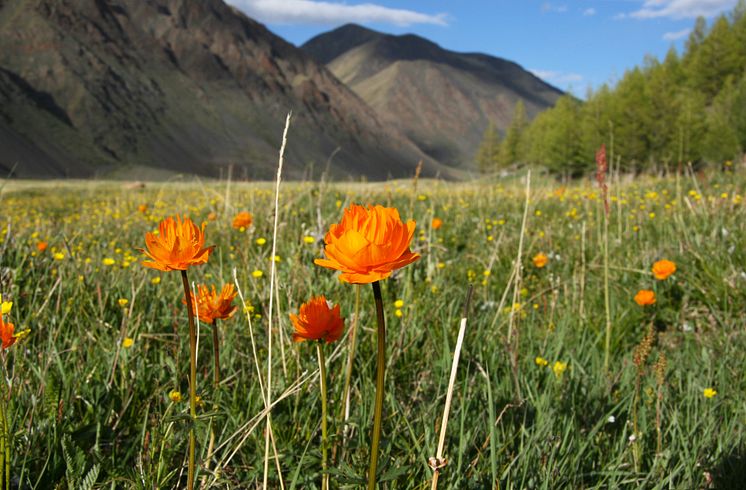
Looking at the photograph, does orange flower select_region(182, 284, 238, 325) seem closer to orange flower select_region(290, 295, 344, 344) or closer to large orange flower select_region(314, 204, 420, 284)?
orange flower select_region(290, 295, 344, 344)

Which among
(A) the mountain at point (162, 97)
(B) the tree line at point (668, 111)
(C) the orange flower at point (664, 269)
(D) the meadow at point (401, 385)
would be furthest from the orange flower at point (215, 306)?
(A) the mountain at point (162, 97)

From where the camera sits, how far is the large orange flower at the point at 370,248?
0.75 m

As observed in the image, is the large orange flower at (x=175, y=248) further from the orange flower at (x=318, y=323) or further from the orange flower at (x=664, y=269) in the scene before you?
the orange flower at (x=664, y=269)

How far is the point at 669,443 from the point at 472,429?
2.05ft

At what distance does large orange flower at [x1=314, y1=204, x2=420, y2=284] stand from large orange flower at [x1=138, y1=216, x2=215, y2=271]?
0.34 m

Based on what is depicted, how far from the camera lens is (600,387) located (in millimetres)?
1871

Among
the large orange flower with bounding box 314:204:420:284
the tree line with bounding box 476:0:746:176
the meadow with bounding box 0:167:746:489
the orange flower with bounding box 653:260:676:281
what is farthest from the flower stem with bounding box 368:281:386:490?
the tree line with bounding box 476:0:746:176

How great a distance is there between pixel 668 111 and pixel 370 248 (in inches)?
1828

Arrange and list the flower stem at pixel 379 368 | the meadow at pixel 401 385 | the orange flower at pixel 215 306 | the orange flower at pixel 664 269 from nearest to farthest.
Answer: the flower stem at pixel 379 368 < the orange flower at pixel 215 306 < the meadow at pixel 401 385 < the orange flower at pixel 664 269

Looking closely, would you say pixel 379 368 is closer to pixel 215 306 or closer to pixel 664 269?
pixel 215 306

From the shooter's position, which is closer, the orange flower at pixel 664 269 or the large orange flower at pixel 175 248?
the large orange flower at pixel 175 248

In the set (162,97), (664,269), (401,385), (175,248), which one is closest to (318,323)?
(175,248)

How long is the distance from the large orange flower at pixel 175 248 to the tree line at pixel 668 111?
1205 inches

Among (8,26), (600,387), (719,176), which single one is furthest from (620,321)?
(8,26)
